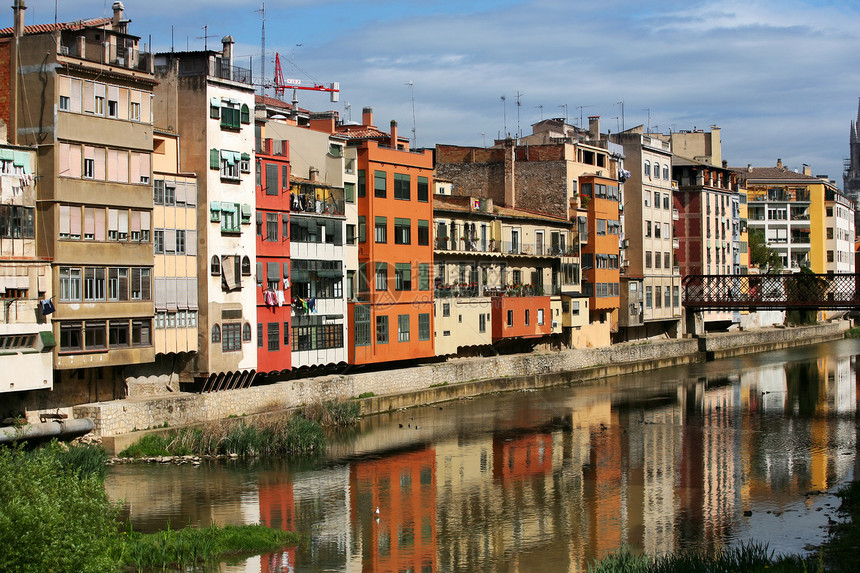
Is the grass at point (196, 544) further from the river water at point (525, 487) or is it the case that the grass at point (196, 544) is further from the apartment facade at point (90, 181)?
the apartment facade at point (90, 181)

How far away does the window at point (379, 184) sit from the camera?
5694cm

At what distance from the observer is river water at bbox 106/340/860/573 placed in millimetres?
31016

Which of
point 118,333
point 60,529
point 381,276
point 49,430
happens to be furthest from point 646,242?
point 60,529

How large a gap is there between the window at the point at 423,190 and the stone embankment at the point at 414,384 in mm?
9187

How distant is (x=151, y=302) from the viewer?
143ft

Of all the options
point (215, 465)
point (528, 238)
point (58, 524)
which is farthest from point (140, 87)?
point (528, 238)

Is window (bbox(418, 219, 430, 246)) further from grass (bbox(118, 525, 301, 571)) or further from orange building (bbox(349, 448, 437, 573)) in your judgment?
grass (bbox(118, 525, 301, 571))

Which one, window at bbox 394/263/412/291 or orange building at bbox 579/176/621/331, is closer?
window at bbox 394/263/412/291

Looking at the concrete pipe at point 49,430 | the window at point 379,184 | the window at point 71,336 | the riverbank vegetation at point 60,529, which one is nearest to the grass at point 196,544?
the riverbank vegetation at point 60,529

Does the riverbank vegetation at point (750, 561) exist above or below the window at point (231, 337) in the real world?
below

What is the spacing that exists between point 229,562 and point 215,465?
462 inches

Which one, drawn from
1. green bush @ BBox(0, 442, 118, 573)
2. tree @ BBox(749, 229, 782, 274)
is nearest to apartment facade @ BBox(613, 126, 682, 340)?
tree @ BBox(749, 229, 782, 274)

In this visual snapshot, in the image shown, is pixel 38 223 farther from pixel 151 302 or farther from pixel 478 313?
pixel 478 313

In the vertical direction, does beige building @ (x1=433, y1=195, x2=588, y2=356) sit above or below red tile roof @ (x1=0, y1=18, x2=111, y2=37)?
below
